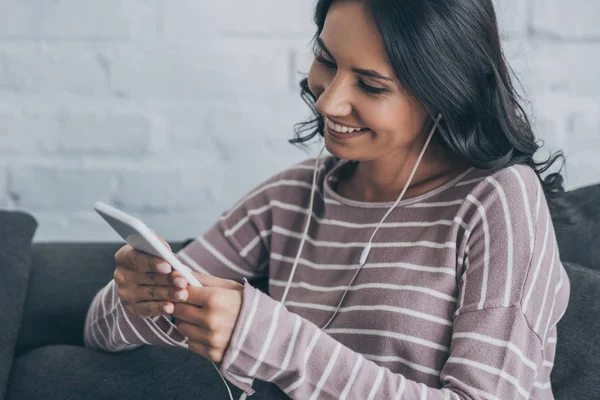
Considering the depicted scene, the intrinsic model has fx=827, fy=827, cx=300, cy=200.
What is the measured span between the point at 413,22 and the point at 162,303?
Result: 423 mm

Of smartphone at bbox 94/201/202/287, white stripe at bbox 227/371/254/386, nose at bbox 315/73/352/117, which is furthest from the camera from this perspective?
nose at bbox 315/73/352/117

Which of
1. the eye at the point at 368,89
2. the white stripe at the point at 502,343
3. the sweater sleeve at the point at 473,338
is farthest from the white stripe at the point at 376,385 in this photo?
the eye at the point at 368,89

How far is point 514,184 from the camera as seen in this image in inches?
38.5

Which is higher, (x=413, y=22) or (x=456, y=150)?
(x=413, y=22)

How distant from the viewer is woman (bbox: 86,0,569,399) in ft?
2.85

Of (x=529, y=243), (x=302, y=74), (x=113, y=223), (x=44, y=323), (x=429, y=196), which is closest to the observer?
(x=113, y=223)

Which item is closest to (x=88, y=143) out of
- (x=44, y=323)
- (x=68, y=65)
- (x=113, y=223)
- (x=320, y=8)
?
(x=68, y=65)

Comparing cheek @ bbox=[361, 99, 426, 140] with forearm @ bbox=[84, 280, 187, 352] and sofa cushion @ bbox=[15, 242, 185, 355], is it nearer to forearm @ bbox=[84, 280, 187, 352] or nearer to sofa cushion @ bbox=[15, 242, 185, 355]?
forearm @ bbox=[84, 280, 187, 352]

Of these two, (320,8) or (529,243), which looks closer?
(529,243)

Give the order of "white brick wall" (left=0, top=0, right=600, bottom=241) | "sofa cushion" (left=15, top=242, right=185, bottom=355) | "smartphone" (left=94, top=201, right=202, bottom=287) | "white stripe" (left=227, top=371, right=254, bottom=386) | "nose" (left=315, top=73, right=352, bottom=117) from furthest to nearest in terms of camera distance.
Answer: "white brick wall" (left=0, top=0, right=600, bottom=241)
"sofa cushion" (left=15, top=242, right=185, bottom=355)
"nose" (left=315, top=73, right=352, bottom=117)
"white stripe" (left=227, top=371, right=254, bottom=386)
"smartphone" (left=94, top=201, right=202, bottom=287)

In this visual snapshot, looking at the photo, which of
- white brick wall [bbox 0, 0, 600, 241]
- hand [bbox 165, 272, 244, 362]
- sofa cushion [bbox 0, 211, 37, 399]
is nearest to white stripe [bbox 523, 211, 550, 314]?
hand [bbox 165, 272, 244, 362]

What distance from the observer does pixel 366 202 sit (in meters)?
1.11

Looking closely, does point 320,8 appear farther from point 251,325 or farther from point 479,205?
point 251,325

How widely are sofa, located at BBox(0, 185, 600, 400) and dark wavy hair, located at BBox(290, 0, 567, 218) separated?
201 mm
